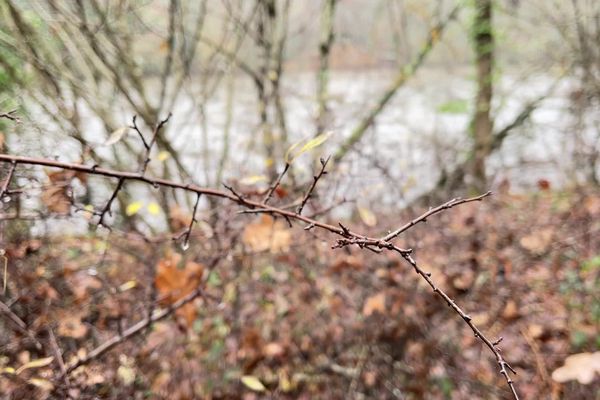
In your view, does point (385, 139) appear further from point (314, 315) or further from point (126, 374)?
point (126, 374)

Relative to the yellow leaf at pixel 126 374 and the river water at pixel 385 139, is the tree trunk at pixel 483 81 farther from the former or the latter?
the yellow leaf at pixel 126 374

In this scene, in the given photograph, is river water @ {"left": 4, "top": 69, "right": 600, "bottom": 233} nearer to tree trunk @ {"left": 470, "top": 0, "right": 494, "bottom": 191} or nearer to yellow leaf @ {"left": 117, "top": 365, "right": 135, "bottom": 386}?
tree trunk @ {"left": 470, "top": 0, "right": 494, "bottom": 191}

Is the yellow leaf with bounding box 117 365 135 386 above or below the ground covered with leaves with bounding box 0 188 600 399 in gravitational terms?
below

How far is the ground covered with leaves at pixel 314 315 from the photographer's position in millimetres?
2348

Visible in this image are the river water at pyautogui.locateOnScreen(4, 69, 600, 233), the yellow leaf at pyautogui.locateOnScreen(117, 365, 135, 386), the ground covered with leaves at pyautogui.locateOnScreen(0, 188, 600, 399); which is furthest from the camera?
the river water at pyautogui.locateOnScreen(4, 69, 600, 233)

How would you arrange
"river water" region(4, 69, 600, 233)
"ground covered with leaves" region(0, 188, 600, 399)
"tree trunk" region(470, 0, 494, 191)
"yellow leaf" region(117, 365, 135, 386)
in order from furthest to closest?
"tree trunk" region(470, 0, 494, 191) → "river water" region(4, 69, 600, 233) → "ground covered with leaves" region(0, 188, 600, 399) → "yellow leaf" region(117, 365, 135, 386)

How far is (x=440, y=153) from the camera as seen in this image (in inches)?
211

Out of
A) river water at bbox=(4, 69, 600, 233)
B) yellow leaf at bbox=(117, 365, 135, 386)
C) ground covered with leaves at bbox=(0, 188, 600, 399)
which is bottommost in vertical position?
yellow leaf at bbox=(117, 365, 135, 386)

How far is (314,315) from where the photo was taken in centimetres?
319

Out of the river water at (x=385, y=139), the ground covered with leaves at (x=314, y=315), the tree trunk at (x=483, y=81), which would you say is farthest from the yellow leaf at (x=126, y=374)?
the tree trunk at (x=483, y=81)

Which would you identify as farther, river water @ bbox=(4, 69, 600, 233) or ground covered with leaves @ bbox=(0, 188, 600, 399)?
river water @ bbox=(4, 69, 600, 233)

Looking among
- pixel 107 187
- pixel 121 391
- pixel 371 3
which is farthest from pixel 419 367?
pixel 371 3

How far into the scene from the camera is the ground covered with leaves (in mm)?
2348

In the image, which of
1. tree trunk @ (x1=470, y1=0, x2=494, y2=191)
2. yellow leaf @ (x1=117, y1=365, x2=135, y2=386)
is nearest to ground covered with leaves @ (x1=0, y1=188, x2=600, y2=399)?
yellow leaf @ (x1=117, y1=365, x2=135, y2=386)
